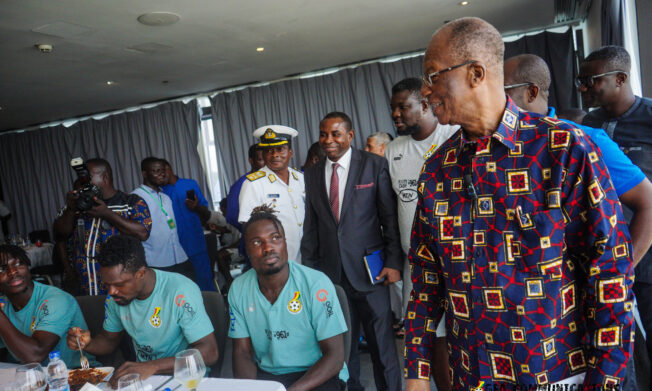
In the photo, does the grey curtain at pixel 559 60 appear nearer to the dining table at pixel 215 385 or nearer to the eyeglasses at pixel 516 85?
the eyeglasses at pixel 516 85

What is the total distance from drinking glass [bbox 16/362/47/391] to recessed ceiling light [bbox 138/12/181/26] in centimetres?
329

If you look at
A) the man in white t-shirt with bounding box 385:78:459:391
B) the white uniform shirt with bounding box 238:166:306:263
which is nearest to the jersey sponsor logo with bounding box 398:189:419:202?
the man in white t-shirt with bounding box 385:78:459:391

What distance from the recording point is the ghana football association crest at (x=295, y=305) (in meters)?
1.90

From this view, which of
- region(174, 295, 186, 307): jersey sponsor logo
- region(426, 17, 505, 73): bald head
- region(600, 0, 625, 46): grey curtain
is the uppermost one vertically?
region(600, 0, 625, 46): grey curtain

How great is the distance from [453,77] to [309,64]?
5.74 m

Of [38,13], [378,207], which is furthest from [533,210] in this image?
[38,13]

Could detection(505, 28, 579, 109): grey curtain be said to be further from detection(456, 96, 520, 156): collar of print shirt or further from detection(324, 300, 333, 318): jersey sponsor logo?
detection(456, 96, 520, 156): collar of print shirt

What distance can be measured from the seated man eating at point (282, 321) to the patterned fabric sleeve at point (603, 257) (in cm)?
108

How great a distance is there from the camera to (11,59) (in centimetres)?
471

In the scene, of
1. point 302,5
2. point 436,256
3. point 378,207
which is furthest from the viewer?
point 302,5

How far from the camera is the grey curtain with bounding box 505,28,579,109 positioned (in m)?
5.84

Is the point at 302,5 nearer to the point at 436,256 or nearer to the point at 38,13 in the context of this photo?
the point at 38,13

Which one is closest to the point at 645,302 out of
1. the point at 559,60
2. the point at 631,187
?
the point at 631,187

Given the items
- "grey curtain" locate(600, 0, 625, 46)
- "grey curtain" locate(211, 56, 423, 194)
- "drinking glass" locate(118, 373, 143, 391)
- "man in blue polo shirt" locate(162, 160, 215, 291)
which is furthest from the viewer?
"grey curtain" locate(211, 56, 423, 194)
